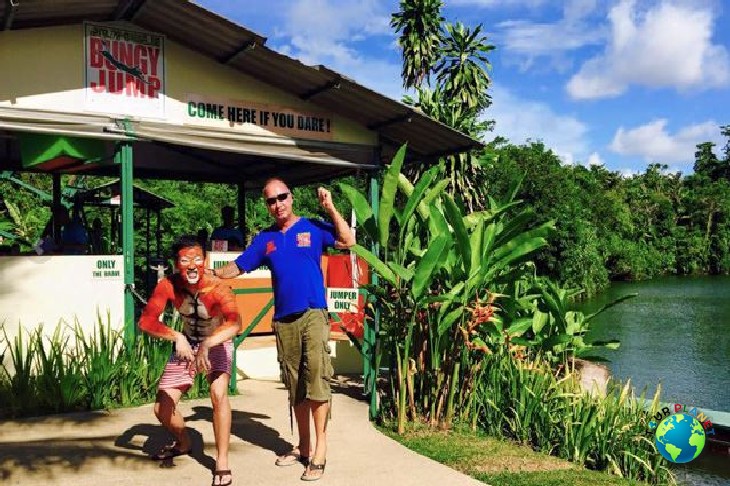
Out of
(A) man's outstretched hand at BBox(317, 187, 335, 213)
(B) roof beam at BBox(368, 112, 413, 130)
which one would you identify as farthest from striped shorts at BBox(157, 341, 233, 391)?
(B) roof beam at BBox(368, 112, 413, 130)

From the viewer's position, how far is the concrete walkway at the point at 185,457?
16.3 feet

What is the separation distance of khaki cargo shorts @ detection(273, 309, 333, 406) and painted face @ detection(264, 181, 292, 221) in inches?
27.6

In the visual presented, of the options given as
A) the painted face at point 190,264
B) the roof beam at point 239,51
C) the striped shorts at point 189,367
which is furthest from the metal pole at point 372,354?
the roof beam at point 239,51

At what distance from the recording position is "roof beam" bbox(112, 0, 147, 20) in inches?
296

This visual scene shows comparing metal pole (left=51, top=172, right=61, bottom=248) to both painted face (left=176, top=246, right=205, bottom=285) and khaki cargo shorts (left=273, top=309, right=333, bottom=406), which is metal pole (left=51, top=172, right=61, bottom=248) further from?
khaki cargo shorts (left=273, top=309, right=333, bottom=406)

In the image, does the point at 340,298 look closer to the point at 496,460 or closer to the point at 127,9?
the point at 496,460

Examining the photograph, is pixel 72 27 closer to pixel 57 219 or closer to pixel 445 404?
pixel 57 219

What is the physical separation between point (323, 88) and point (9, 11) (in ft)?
11.4

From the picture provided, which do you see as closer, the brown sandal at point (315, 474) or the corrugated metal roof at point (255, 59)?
the brown sandal at point (315, 474)

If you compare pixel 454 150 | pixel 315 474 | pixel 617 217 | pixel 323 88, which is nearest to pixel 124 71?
pixel 323 88

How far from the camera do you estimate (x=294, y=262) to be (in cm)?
493

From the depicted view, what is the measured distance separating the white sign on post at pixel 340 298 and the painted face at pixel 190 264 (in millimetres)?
2499

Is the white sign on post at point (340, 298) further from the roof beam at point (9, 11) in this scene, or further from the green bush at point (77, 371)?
the roof beam at point (9, 11)

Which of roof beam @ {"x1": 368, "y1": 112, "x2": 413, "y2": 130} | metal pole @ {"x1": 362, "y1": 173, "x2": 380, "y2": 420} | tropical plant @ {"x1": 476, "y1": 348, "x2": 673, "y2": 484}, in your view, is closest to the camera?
tropical plant @ {"x1": 476, "y1": 348, "x2": 673, "y2": 484}
